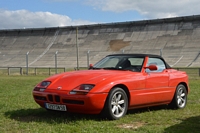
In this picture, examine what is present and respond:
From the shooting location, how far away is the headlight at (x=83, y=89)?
229 inches

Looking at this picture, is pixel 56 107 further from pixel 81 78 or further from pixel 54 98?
pixel 81 78

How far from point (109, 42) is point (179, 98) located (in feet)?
117

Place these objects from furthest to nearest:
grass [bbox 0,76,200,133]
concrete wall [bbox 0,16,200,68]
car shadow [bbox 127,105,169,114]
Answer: concrete wall [bbox 0,16,200,68] → car shadow [bbox 127,105,169,114] → grass [bbox 0,76,200,133]

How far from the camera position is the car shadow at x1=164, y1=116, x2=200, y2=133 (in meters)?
5.30

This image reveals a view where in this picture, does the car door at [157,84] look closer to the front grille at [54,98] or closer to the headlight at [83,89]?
the headlight at [83,89]

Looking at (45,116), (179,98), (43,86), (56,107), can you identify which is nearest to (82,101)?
(56,107)

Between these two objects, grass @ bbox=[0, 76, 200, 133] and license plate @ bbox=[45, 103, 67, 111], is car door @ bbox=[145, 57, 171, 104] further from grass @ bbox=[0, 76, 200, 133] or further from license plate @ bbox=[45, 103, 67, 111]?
license plate @ bbox=[45, 103, 67, 111]

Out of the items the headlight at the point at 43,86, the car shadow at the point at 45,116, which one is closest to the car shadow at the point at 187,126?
the car shadow at the point at 45,116

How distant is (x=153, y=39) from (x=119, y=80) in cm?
3517

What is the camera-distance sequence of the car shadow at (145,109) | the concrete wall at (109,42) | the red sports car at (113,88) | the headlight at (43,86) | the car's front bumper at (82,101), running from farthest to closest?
1. the concrete wall at (109,42)
2. the car shadow at (145,109)
3. the headlight at (43,86)
4. the red sports car at (113,88)
5. the car's front bumper at (82,101)

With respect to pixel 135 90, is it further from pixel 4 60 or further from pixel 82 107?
pixel 4 60

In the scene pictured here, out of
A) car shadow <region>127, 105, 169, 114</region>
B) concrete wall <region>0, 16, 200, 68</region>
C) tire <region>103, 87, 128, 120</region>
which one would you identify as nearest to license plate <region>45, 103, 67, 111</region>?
tire <region>103, 87, 128, 120</region>

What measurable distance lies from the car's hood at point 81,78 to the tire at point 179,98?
1.65 m

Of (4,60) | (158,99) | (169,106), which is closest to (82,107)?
Answer: (158,99)
